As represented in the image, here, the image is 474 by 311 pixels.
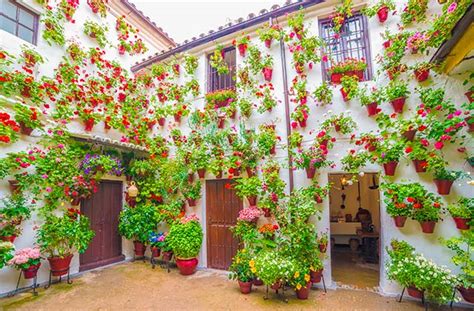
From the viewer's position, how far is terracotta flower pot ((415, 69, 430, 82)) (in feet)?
14.7

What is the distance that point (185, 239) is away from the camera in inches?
224

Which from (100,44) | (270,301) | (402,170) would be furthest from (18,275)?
(402,170)

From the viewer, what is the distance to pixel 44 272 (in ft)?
16.9

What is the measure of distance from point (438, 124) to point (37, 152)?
26.0 feet

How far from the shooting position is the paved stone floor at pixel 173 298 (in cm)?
416

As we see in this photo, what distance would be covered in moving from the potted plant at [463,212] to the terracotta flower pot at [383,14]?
151 inches

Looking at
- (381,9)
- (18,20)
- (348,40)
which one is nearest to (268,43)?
(348,40)

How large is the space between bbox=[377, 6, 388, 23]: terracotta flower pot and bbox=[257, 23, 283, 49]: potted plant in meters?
2.06

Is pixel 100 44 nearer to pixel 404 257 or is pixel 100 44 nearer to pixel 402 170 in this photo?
pixel 402 170

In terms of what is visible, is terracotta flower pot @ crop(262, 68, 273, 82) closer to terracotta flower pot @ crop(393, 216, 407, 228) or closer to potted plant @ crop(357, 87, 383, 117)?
Answer: potted plant @ crop(357, 87, 383, 117)

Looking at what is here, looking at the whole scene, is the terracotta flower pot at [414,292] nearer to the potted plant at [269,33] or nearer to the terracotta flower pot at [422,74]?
the terracotta flower pot at [422,74]

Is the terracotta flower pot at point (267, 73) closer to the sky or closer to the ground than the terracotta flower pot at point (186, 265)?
closer to the sky

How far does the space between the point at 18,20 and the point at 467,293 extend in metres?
10.2

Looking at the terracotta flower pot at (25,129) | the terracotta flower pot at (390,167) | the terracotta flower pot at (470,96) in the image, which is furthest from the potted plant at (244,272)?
the terracotta flower pot at (25,129)
